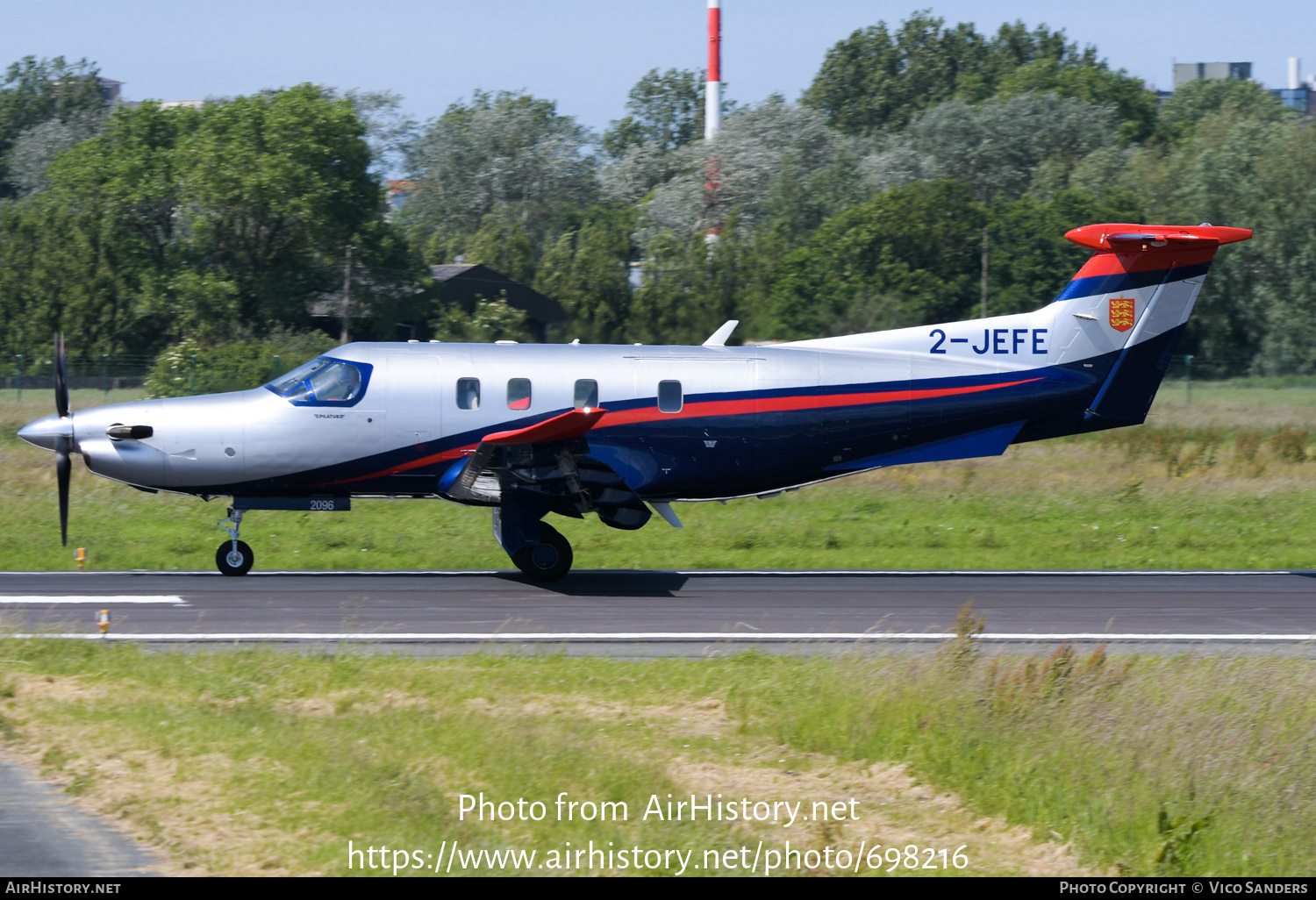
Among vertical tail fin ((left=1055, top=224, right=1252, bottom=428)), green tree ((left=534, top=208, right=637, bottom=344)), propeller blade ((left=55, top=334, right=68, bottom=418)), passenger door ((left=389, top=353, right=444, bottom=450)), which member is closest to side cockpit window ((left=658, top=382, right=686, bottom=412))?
passenger door ((left=389, top=353, right=444, bottom=450))

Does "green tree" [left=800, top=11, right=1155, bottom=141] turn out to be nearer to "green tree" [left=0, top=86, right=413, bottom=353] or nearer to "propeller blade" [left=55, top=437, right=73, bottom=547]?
"green tree" [left=0, top=86, right=413, bottom=353]

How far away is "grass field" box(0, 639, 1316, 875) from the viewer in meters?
7.67

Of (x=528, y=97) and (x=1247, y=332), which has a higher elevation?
(x=528, y=97)

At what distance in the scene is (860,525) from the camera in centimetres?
2253

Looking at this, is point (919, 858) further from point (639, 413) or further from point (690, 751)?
point (639, 413)

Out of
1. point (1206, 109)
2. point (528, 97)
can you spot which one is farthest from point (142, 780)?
point (1206, 109)

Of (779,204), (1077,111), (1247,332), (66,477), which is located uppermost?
(1077,111)

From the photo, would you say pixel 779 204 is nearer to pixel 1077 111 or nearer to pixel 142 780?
pixel 1077 111

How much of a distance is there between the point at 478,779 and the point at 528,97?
310 ft

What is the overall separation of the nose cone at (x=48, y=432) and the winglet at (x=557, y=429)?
5.29m

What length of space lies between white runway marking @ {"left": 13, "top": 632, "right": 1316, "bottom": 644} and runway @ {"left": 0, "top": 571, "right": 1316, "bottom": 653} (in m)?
0.03

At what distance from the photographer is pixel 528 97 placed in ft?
322

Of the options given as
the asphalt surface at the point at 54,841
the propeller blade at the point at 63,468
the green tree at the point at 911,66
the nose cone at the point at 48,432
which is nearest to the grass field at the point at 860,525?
the propeller blade at the point at 63,468

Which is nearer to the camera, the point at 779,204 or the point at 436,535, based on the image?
the point at 436,535
